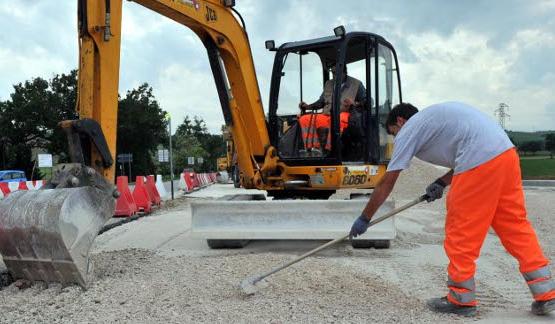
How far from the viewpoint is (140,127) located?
48000 millimetres

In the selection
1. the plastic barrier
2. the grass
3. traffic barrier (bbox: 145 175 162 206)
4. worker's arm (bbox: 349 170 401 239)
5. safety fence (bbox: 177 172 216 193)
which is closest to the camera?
worker's arm (bbox: 349 170 401 239)

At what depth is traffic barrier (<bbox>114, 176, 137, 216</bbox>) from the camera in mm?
10559

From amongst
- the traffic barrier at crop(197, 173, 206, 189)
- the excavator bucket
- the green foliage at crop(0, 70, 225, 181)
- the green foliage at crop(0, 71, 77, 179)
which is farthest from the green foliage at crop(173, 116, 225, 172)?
the excavator bucket

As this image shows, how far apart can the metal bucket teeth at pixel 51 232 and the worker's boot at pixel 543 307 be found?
3.46 meters

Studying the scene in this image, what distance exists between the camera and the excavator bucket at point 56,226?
4.00 m

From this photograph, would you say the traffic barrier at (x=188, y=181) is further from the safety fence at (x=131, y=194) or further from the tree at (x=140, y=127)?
the tree at (x=140, y=127)

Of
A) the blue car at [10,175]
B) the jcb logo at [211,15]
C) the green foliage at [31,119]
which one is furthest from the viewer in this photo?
the green foliage at [31,119]

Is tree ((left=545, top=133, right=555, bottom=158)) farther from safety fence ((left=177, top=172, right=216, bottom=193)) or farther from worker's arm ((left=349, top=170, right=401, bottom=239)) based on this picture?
worker's arm ((left=349, top=170, right=401, bottom=239))

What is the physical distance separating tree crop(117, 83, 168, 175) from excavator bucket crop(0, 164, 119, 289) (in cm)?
4377

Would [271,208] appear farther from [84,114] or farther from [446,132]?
[446,132]

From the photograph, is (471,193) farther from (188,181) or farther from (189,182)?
(189,182)

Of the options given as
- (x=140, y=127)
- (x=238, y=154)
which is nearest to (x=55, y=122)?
(x=140, y=127)

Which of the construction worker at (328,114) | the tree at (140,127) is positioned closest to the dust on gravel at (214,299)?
the construction worker at (328,114)

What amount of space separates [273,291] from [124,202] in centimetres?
733
